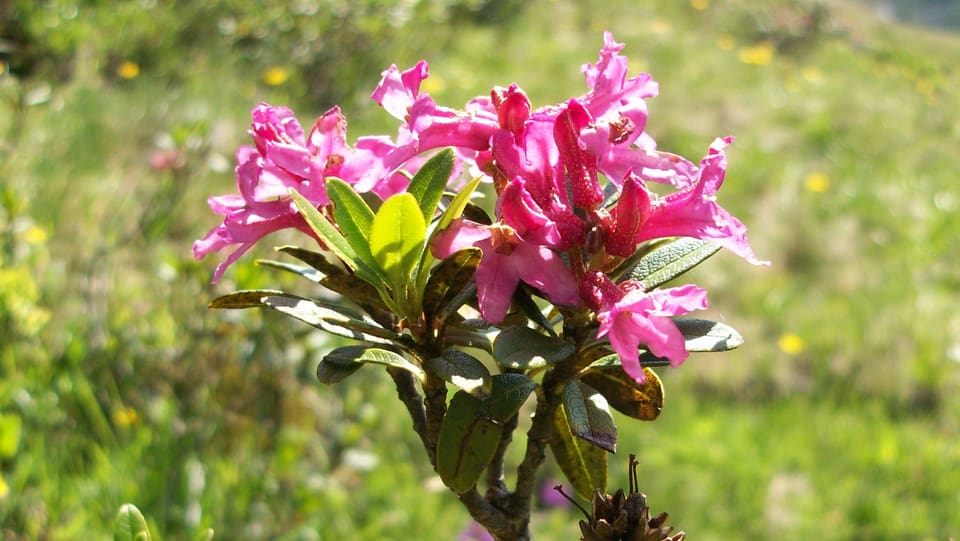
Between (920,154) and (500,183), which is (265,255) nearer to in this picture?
(500,183)

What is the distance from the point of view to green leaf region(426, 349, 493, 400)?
1.99 feet

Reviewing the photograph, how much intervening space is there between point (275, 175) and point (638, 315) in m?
0.29

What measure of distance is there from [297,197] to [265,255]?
78.9 inches

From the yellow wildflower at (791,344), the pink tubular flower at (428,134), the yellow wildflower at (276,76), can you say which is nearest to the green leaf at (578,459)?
the pink tubular flower at (428,134)

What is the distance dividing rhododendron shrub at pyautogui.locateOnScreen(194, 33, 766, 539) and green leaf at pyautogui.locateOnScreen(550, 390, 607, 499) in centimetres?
4

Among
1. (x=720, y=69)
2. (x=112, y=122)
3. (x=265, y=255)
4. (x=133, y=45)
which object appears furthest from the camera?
(x=720, y=69)

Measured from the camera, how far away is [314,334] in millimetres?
2023

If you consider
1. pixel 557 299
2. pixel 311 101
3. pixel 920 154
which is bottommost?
pixel 311 101

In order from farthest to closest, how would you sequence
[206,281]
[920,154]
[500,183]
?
[920,154]
[206,281]
[500,183]

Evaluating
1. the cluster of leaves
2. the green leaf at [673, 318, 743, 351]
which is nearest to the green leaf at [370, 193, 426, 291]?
the cluster of leaves

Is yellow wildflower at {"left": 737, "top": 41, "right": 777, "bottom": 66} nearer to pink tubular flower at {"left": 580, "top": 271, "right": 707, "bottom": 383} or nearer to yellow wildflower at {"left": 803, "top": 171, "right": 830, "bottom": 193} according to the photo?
yellow wildflower at {"left": 803, "top": 171, "right": 830, "bottom": 193}

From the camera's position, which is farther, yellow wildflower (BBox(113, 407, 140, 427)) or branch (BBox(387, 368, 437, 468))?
yellow wildflower (BBox(113, 407, 140, 427))

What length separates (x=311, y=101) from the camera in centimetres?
442

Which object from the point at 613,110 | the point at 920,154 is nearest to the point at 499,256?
the point at 613,110
